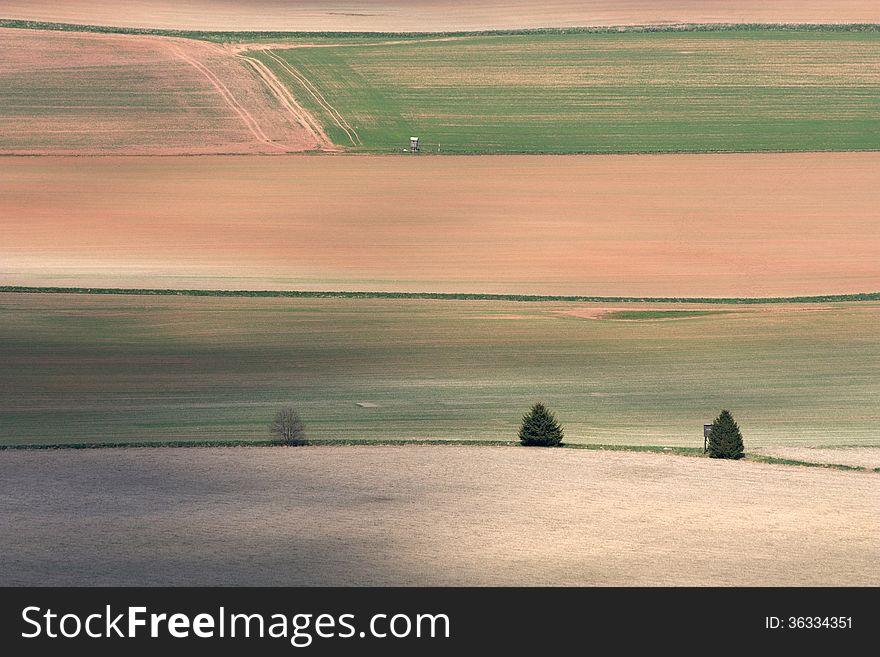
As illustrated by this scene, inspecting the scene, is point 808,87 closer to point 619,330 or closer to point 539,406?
point 619,330

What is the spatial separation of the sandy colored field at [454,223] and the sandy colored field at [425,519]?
1872 centimetres

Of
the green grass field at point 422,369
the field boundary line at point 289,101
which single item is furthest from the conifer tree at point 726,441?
the field boundary line at point 289,101

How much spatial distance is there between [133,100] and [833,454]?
50722mm

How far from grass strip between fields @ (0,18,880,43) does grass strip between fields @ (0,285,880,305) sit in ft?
127

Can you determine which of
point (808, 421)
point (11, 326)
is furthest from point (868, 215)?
point (11, 326)

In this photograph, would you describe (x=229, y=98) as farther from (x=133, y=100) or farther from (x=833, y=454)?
(x=833, y=454)

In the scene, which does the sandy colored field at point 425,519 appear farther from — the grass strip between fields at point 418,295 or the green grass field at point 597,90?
the green grass field at point 597,90

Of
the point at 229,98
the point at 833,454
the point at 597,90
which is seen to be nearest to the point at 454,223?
the point at 229,98

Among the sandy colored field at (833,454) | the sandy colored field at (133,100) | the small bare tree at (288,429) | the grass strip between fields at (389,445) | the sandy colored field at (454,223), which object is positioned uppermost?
the sandy colored field at (133,100)

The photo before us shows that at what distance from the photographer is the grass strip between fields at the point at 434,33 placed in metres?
90.1

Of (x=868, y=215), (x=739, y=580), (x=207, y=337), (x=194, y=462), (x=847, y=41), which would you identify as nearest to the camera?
(x=739, y=580)

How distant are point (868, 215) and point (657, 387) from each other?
80.7ft

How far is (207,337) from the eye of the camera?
1982 inches

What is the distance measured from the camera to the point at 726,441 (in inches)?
1576
